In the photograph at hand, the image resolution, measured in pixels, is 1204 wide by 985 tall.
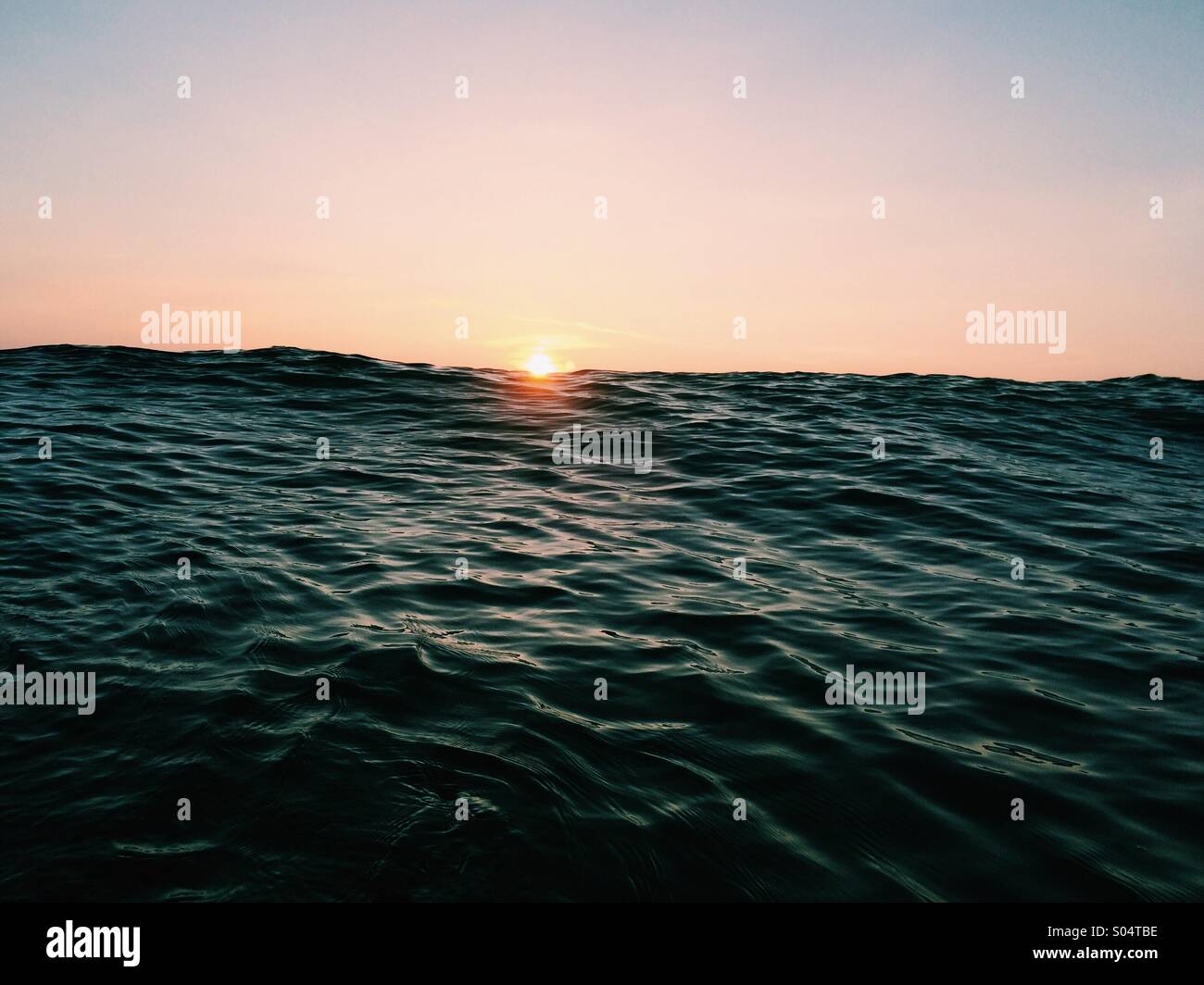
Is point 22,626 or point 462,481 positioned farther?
point 462,481

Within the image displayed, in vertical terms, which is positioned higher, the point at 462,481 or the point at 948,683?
the point at 462,481

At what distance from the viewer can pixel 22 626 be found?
21.1ft

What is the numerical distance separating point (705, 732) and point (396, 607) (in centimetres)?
331

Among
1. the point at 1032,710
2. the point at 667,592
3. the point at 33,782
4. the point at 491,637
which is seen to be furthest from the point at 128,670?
the point at 1032,710

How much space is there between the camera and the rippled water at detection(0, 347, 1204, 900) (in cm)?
392

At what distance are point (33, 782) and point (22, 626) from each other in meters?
2.62

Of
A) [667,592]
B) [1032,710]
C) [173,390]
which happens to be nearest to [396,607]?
[667,592]

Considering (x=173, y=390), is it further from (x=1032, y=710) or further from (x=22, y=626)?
(x=1032, y=710)

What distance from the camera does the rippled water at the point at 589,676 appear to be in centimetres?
392

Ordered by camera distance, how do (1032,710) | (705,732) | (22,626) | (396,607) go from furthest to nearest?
(396,607) → (22,626) → (1032,710) → (705,732)

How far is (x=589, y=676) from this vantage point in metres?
6.02
